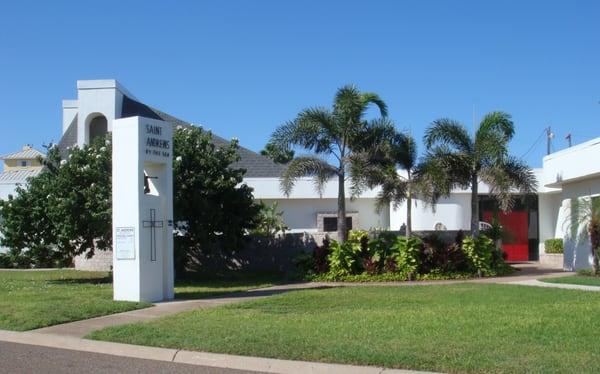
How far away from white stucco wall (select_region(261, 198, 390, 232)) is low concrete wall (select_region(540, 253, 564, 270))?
7.50 metres

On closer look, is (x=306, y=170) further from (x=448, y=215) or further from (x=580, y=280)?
(x=448, y=215)

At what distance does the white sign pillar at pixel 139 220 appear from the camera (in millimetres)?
15344

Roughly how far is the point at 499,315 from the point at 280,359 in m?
4.58

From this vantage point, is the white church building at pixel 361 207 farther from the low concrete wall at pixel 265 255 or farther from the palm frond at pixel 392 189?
the palm frond at pixel 392 189

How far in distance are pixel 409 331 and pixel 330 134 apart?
12165 mm

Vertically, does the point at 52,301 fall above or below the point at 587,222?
below

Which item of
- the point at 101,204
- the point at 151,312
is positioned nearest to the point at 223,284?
the point at 101,204

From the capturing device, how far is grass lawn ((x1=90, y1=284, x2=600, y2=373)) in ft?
27.4

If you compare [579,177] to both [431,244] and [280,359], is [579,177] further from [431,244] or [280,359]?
[280,359]

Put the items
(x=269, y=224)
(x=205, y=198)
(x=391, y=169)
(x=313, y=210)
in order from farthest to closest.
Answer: (x=313, y=210)
(x=269, y=224)
(x=391, y=169)
(x=205, y=198)

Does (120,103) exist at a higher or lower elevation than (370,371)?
higher

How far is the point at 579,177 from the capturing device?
21797mm

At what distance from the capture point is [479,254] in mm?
21438

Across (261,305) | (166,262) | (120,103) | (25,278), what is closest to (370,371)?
(261,305)
